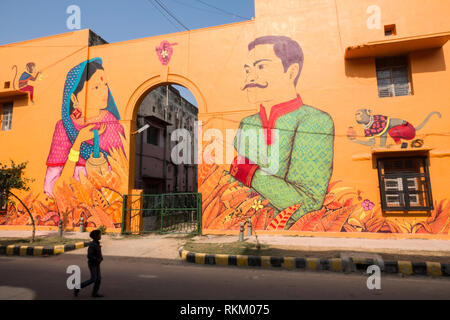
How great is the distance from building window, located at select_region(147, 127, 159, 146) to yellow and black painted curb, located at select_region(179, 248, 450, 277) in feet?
38.6

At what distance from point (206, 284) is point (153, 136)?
14.4 m

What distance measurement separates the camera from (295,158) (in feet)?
31.4

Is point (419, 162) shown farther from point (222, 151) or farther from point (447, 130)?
point (222, 151)

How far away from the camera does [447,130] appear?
28.6 feet

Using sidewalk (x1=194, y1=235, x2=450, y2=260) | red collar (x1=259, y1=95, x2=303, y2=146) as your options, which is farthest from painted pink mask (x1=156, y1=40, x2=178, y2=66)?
sidewalk (x1=194, y1=235, x2=450, y2=260)

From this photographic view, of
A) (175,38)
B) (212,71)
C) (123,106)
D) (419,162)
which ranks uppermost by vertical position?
(175,38)

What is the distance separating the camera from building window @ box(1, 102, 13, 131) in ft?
42.6

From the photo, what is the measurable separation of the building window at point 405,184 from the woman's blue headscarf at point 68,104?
10312mm

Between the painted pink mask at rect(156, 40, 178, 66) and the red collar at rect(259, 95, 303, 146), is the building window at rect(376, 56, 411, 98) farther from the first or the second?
the painted pink mask at rect(156, 40, 178, 66)

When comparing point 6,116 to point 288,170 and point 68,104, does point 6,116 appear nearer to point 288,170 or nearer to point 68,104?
point 68,104
